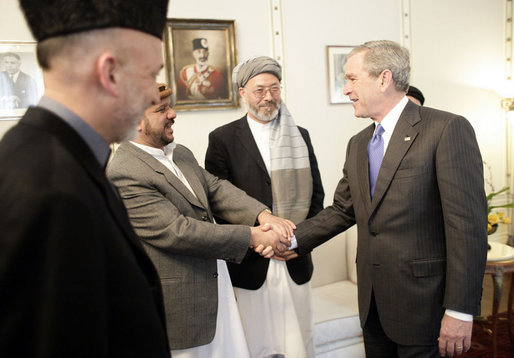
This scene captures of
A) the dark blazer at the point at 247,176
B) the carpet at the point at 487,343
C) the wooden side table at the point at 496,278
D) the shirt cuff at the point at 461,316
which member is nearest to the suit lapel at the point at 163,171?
the dark blazer at the point at 247,176

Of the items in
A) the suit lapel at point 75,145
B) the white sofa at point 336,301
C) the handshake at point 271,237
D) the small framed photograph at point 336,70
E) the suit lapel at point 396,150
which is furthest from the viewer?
the small framed photograph at point 336,70

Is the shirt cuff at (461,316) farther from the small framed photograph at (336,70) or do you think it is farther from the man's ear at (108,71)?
the small framed photograph at (336,70)

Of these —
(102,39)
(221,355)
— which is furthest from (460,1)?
(102,39)

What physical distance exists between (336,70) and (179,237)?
10.2 feet

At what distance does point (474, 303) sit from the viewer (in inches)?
69.4

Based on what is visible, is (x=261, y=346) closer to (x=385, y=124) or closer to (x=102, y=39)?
(x=385, y=124)

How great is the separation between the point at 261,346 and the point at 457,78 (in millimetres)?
4033

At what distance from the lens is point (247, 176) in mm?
2881

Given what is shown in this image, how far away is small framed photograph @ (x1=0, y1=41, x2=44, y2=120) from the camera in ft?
11.3

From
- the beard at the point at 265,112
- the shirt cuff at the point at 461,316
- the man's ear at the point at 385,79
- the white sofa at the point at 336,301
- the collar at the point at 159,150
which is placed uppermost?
the man's ear at the point at 385,79

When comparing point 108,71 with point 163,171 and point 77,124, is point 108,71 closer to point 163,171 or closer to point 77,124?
point 77,124

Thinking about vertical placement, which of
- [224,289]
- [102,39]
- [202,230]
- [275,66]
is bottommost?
[224,289]

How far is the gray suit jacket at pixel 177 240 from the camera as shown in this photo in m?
1.98

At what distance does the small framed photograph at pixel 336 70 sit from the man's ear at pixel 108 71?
3.73 meters
